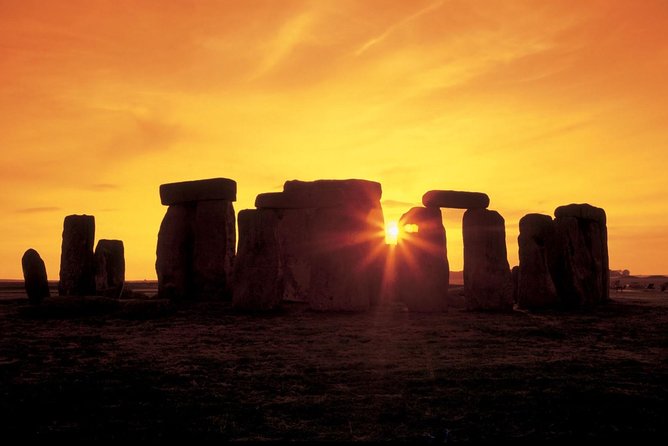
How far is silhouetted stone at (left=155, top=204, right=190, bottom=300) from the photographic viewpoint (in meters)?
18.8

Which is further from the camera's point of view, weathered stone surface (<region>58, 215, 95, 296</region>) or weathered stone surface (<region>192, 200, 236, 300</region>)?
weathered stone surface (<region>192, 200, 236, 300</region>)

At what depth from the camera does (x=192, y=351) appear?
9.45 m

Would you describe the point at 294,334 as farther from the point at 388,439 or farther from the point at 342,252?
the point at 388,439

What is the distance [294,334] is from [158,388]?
15.3 feet

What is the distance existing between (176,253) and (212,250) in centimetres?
117

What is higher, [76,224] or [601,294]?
[76,224]

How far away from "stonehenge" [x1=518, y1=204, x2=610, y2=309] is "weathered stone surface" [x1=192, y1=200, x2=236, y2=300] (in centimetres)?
785

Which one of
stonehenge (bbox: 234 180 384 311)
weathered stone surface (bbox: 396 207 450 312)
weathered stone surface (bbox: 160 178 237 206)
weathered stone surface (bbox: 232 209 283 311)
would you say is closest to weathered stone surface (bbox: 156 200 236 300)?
weathered stone surface (bbox: 160 178 237 206)

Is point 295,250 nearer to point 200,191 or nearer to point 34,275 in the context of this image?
point 200,191

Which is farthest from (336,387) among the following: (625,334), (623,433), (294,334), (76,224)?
(76,224)

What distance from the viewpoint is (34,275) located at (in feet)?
57.4

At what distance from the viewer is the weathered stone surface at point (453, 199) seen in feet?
53.2

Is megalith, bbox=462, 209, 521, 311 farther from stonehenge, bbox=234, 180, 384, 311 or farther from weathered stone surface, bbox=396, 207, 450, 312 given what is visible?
stonehenge, bbox=234, 180, 384, 311

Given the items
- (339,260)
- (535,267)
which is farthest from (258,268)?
(535,267)
